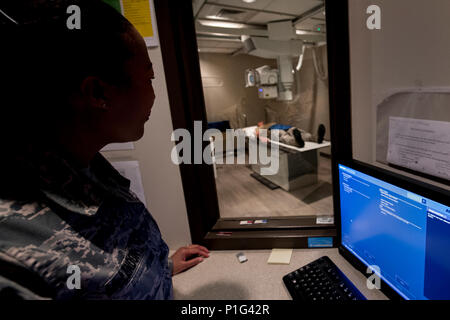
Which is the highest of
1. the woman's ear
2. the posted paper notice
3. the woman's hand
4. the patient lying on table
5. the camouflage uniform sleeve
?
the woman's ear

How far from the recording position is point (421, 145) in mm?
603

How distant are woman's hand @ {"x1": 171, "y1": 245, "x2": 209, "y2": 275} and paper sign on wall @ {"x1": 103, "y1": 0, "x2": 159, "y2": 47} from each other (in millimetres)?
788

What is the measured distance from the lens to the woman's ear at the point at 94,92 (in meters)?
0.38

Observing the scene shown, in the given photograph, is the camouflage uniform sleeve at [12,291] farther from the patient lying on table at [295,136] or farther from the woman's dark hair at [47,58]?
the patient lying on table at [295,136]

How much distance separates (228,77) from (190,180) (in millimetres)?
4836

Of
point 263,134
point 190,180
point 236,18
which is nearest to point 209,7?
point 236,18

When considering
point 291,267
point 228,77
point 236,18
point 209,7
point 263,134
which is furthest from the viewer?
point 228,77

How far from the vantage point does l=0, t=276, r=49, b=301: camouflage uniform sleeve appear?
0.96 ft

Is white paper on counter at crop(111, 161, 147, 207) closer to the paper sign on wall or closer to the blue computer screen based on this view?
the paper sign on wall

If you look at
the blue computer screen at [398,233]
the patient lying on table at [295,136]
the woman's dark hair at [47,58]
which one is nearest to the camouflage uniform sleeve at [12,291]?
the woman's dark hair at [47,58]

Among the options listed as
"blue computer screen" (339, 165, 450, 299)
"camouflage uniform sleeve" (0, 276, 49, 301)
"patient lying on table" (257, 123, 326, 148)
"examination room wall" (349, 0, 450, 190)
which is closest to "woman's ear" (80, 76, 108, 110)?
"camouflage uniform sleeve" (0, 276, 49, 301)

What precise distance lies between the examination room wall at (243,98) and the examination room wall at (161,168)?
3937 mm
